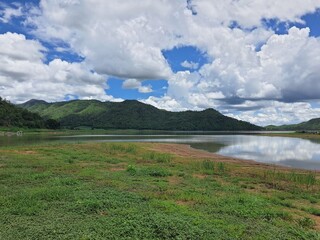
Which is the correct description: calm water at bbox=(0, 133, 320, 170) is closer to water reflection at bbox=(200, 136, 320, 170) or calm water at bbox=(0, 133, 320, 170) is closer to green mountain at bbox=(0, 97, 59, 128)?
water reflection at bbox=(200, 136, 320, 170)

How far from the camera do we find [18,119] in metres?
172

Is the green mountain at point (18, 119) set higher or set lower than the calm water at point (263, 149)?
higher

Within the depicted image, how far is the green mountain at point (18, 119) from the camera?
163 m

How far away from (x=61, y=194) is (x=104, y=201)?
106 inches

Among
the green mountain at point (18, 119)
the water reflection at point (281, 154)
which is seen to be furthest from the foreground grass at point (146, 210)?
the green mountain at point (18, 119)

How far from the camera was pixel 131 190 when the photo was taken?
56.4 feet

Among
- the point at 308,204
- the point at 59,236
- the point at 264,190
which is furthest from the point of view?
the point at 264,190

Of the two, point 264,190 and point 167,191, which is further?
point 264,190

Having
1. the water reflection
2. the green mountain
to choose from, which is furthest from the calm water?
the green mountain

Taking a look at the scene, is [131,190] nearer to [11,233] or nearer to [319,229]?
[11,233]

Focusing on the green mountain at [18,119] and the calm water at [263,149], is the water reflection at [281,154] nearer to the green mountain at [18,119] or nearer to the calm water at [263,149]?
the calm water at [263,149]

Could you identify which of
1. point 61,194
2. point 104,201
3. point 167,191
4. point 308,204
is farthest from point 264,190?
point 61,194

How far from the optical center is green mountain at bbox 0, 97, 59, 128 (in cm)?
16290

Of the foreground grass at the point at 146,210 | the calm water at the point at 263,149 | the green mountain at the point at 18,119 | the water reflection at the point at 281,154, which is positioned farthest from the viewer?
the green mountain at the point at 18,119
